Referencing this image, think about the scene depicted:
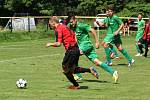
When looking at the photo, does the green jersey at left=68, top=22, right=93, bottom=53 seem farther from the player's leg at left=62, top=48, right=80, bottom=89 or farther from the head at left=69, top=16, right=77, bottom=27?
the player's leg at left=62, top=48, right=80, bottom=89

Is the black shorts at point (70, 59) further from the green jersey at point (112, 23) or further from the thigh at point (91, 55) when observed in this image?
the green jersey at point (112, 23)

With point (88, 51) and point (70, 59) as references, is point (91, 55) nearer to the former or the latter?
point (88, 51)

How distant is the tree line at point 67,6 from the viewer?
58053mm

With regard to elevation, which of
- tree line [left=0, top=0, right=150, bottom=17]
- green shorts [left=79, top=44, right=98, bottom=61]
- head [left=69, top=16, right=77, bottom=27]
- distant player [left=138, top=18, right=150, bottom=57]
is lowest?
tree line [left=0, top=0, right=150, bottom=17]

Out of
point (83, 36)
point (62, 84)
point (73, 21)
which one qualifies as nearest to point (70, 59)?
point (73, 21)

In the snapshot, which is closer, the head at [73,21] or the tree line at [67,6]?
the head at [73,21]

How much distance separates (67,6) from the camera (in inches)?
2489

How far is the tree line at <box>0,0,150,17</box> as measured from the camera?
58.1 metres

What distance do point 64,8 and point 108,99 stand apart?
50625 mm

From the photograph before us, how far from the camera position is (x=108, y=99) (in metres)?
11.8

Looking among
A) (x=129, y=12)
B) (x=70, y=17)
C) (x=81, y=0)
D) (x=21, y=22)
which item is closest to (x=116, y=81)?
(x=70, y=17)

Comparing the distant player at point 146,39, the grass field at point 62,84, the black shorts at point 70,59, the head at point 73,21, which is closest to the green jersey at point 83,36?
the head at point 73,21

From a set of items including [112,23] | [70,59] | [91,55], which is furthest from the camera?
[112,23]

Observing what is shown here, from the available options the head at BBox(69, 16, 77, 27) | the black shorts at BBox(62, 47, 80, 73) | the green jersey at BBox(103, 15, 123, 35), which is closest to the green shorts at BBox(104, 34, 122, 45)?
the green jersey at BBox(103, 15, 123, 35)
